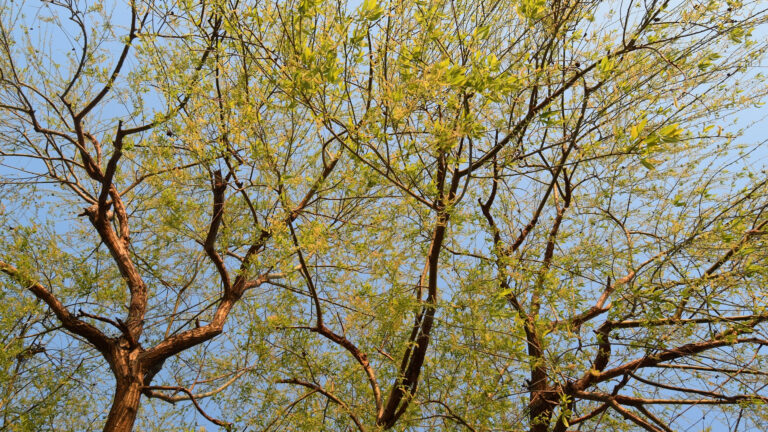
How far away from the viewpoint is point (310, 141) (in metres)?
5.09

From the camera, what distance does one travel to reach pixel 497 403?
412cm

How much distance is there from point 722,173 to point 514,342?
2260 millimetres

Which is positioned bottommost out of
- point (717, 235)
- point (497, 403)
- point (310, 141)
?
point (497, 403)

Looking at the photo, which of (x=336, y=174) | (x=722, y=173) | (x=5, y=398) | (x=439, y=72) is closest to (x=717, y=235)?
(x=722, y=173)

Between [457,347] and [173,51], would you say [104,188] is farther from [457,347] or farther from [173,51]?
[457,347]

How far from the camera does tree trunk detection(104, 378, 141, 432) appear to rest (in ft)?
13.2

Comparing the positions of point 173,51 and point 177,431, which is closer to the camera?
point 173,51

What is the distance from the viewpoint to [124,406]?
414cm

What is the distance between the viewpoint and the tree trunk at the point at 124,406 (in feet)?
13.2

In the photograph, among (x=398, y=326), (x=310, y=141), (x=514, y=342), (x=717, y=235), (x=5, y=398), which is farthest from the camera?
(x=310, y=141)

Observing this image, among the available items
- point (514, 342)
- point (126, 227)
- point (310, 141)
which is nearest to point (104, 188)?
point (126, 227)

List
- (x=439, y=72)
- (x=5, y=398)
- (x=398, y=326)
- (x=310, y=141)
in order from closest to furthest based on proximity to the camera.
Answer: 1. (x=439, y=72)
2. (x=398, y=326)
3. (x=5, y=398)
4. (x=310, y=141)

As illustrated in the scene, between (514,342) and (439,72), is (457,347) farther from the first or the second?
(439,72)

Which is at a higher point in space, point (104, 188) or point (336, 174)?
point (336, 174)
